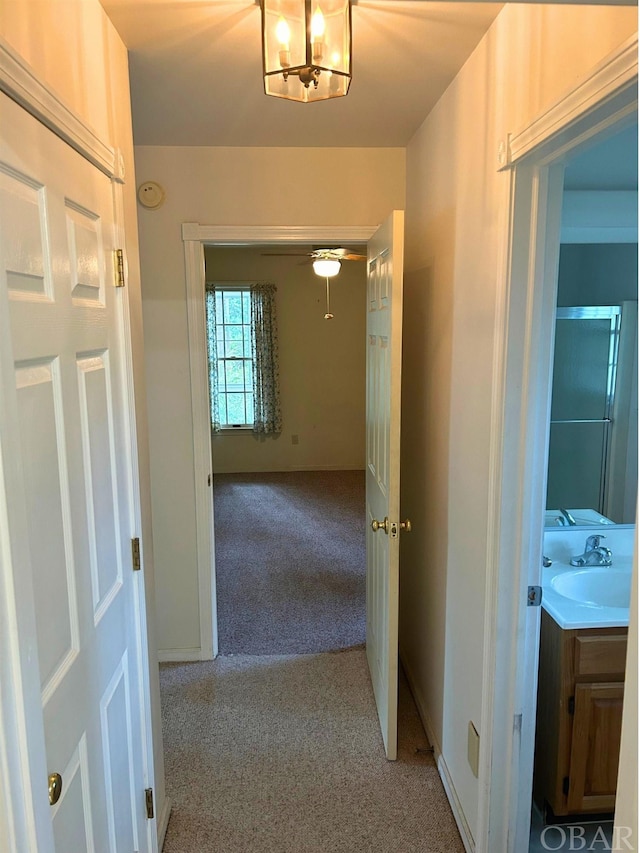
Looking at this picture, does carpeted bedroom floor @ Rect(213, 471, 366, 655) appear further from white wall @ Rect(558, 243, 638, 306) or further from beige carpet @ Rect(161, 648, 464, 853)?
white wall @ Rect(558, 243, 638, 306)

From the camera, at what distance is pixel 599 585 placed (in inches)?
87.7

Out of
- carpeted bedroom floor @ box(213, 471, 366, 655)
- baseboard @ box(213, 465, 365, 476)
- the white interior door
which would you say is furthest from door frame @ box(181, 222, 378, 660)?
baseboard @ box(213, 465, 365, 476)

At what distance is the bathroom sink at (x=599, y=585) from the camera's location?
221 cm

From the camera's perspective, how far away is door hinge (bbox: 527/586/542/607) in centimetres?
167

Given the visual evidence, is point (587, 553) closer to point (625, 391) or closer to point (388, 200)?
point (625, 391)

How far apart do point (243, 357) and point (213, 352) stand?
1.10 ft

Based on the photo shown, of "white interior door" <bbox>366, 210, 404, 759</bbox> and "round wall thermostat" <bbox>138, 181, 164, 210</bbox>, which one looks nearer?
"white interior door" <bbox>366, 210, 404, 759</bbox>

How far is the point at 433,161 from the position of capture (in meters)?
2.30

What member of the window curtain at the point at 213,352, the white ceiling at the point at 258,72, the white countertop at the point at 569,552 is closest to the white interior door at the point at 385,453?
the white ceiling at the point at 258,72

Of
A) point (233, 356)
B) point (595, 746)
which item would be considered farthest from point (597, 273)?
point (233, 356)

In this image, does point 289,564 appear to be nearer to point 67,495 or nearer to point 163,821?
point 163,821

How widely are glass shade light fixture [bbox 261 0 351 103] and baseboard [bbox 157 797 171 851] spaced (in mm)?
2215

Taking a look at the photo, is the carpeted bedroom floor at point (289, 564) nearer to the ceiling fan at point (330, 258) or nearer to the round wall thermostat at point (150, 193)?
the ceiling fan at point (330, 258)

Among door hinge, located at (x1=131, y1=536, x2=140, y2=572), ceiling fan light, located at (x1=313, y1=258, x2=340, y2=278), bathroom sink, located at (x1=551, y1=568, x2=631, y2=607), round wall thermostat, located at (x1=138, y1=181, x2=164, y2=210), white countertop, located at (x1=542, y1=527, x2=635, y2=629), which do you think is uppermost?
round wall thermostat, located at (x1=138, y1=181, x2=164, y2=210)
